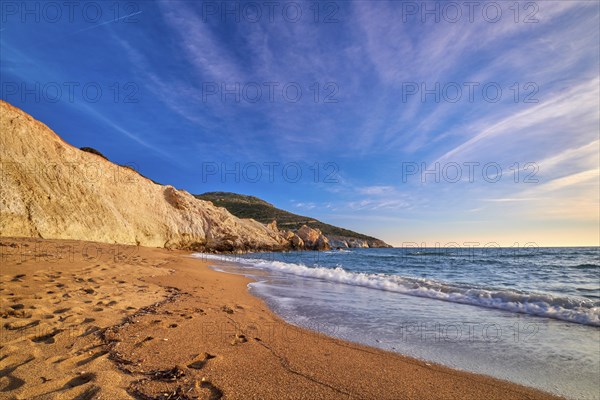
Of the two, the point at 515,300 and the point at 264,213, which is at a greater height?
the point at 264,213

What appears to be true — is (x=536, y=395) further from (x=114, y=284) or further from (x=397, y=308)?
(x=114, y=284)

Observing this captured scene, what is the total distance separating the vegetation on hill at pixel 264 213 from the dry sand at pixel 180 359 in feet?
249

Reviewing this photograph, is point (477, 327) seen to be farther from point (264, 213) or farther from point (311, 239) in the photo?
point (264, 213)

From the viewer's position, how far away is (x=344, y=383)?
9.23 feet

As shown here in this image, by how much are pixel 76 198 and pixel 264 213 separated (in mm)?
73084

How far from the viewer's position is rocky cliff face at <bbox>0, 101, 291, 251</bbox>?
48.0 feet

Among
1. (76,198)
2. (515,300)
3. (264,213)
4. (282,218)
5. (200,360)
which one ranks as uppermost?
(264,213)

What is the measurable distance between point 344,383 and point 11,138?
2101 cm

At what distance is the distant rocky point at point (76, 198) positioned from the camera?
14.6 metres

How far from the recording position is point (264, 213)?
299 feet

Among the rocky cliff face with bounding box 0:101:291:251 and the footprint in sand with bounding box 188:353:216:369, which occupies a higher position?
the rocky cliff face with bounding box 0:101:291:251

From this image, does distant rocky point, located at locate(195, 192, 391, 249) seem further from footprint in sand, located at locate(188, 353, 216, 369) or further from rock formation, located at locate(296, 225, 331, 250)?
footprint in sand, located at locate(188, 353, 216, 369)

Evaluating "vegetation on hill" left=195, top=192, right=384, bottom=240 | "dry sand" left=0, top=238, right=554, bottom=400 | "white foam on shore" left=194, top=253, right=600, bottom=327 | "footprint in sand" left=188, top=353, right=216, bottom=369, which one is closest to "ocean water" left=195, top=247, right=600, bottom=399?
"white foam on shore" left=194, top=253, right=600, bottom=327

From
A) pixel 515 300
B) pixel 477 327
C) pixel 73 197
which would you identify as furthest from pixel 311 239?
pixel 477 327
